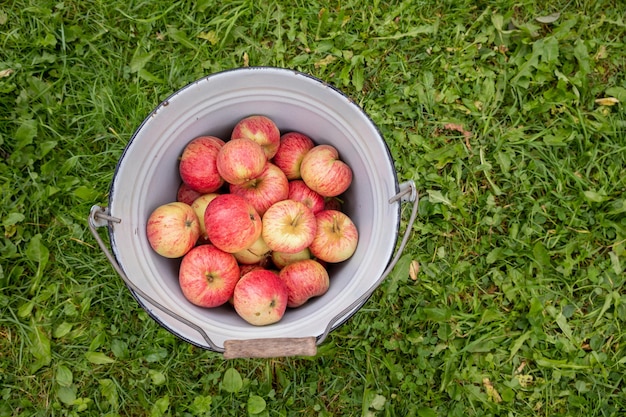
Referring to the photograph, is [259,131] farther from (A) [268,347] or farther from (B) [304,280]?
(A) [268,347]

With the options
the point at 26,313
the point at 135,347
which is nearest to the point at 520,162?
the point at 135,347

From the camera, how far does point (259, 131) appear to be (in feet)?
7.05

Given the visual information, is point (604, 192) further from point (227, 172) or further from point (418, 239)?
point (227, 172)

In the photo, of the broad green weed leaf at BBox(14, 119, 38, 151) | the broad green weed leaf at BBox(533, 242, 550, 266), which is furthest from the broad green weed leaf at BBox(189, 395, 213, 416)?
the broad green weed leaf at BBox(533, 242, 550, 266)

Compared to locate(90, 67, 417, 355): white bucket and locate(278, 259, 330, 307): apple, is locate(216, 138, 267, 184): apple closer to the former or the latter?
locate(90, 67, 417, 355): white bucket

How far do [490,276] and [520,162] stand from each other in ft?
2.07

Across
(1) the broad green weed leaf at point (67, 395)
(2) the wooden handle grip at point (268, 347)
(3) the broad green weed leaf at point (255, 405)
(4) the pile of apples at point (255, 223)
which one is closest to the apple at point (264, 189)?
(4) the pile of apples at point (255, 223)

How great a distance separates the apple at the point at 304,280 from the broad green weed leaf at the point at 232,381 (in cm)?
69

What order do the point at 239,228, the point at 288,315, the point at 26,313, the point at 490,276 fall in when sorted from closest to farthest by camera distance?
the point at 239,228
the point at 288,315
the point at 26,313
the point at 490,276

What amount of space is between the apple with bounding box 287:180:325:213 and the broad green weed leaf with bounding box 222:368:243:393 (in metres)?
0.94

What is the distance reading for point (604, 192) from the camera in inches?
111

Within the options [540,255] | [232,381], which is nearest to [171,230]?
[232,381]

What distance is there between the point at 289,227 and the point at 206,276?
1.20ft

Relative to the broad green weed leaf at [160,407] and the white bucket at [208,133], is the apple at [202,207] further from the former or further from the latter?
the broad green weed leaf at [160,407]
